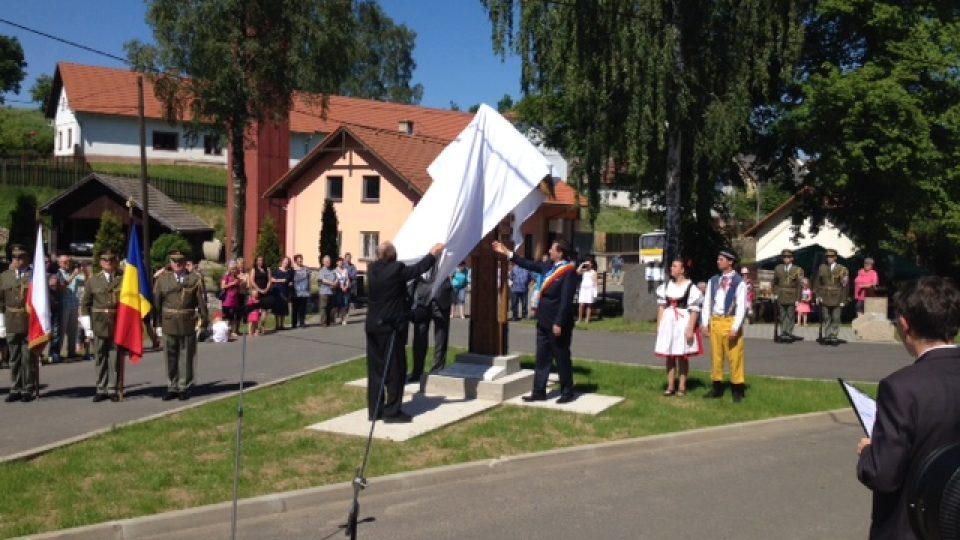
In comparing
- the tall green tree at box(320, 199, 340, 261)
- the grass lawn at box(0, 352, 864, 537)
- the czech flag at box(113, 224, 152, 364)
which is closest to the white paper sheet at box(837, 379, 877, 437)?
the grass lawn at box(0, 352, 864, 537)

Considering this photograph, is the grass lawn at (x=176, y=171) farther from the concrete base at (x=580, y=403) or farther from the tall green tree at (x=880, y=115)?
the concrete base at (x=580, y=403)

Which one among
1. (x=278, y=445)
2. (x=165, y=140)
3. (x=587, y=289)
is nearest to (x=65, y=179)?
(x=165, y=140)

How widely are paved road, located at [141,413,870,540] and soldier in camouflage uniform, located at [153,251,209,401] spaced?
16.9ft

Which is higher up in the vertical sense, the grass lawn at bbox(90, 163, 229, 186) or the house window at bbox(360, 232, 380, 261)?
the grass lawn at bbox(90, 163, 229, 186)

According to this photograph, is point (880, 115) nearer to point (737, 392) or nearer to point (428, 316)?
point (737, 392)

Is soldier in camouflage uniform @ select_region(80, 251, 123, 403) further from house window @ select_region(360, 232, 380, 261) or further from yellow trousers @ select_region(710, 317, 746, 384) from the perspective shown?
house window @ select_region(360, 232, 380, 261)

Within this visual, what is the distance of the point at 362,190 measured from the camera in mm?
41312

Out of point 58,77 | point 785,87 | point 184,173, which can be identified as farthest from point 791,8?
point 58,77

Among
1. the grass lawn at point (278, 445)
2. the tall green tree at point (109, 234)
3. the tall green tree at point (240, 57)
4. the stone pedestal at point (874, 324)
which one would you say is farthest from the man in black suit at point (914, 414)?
the tall green tree at point (109, 234)

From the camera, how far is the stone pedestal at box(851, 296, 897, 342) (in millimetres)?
20453

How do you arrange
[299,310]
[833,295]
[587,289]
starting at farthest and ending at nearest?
[587,289]
[299,310]
[833,295]

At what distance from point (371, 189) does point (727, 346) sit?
→ 30989mm

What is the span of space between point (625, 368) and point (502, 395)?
13.0ft

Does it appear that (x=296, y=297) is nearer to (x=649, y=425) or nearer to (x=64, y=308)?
(x=64, y=308)
